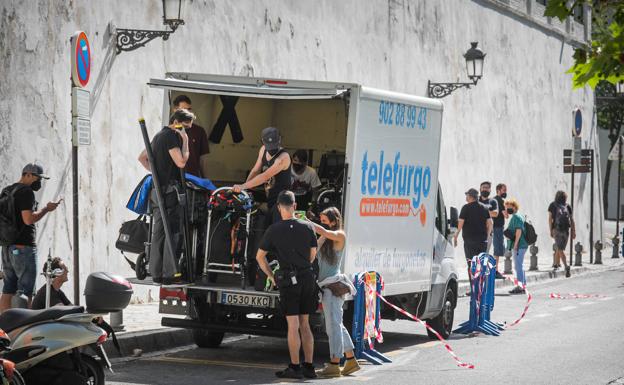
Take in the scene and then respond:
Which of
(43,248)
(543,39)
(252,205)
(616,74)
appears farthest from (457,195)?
(616,74)

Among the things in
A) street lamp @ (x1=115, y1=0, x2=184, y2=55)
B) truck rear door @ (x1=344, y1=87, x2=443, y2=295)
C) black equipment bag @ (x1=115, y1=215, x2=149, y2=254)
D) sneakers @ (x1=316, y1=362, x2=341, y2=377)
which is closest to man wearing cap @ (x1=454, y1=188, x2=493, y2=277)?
truck rear door @ (x1=344, y1=87, x2=443, y2=295)

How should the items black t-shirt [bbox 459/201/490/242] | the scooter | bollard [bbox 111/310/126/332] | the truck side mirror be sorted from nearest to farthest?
the scooter
bollard [bbox 111/310/126/332]
the truck side mirror
black t-shirt [bbox 459/201/490/242]

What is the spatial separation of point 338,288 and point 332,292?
0.07 meters

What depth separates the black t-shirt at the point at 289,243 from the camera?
35.8 feet

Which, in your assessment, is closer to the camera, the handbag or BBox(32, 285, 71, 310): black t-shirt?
BBox(32, 285, 71, 310): black t-shirt

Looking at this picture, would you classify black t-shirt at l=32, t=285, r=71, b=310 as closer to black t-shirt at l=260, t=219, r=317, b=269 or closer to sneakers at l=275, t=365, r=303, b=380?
black t-shirt at l=260, t=219, r=317, b=269

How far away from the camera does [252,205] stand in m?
12.0

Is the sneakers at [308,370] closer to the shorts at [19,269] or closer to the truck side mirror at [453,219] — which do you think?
the shorts at [19,269]

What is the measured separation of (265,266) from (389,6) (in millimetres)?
14992

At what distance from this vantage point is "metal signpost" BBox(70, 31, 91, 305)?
1179 cm

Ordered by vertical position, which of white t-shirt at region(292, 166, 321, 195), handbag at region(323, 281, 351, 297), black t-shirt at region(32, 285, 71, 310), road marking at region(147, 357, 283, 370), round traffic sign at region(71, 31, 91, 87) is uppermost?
round traffic sign at region(71, 31, 91, 87)

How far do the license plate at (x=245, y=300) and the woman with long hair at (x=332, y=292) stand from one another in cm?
57

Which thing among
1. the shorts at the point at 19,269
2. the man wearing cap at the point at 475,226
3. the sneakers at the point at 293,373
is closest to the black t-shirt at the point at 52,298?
the shorts at the point at 19,269

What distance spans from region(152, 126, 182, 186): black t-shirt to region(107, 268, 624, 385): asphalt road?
1.80 meters
